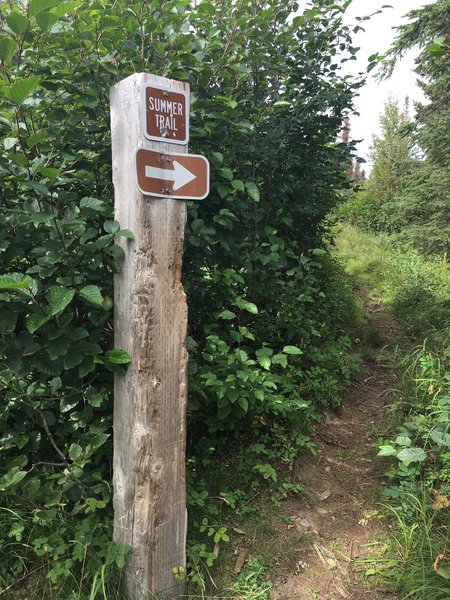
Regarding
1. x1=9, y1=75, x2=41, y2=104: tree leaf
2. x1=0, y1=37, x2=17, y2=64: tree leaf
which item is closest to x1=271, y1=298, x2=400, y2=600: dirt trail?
x1=9, y1=75, x2=41, y2=104: tree leaf

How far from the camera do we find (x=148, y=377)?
180 cm

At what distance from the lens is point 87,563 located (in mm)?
1970

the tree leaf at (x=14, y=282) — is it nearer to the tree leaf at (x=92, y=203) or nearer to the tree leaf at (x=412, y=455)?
the tree leaf at (x=92, y=203)

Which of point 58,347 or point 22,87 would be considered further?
point 58,347

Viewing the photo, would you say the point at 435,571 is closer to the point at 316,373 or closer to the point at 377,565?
the point at 377,565

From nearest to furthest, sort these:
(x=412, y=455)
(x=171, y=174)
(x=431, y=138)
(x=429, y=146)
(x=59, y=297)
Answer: (x=59, y=297) → (x=171, y=174) → (x=412, y=455) → (x=431, y=138) → (x=429, y=146)

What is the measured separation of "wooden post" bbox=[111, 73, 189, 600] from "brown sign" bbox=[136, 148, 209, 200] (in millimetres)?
35

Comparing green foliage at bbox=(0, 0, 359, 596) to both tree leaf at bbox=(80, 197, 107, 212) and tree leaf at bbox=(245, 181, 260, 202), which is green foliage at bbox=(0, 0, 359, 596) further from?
tree leaf at bbox=(245, 181, 260, 202)

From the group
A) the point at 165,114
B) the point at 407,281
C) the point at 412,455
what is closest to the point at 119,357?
the point at 165,114

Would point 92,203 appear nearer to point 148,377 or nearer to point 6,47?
point 6,47

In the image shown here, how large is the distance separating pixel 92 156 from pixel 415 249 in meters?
7.45

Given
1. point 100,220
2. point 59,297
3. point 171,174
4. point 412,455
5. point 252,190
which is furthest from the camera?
point 252,190

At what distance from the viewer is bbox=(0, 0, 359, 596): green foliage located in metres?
1.74

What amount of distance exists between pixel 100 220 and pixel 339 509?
222 centimetres
